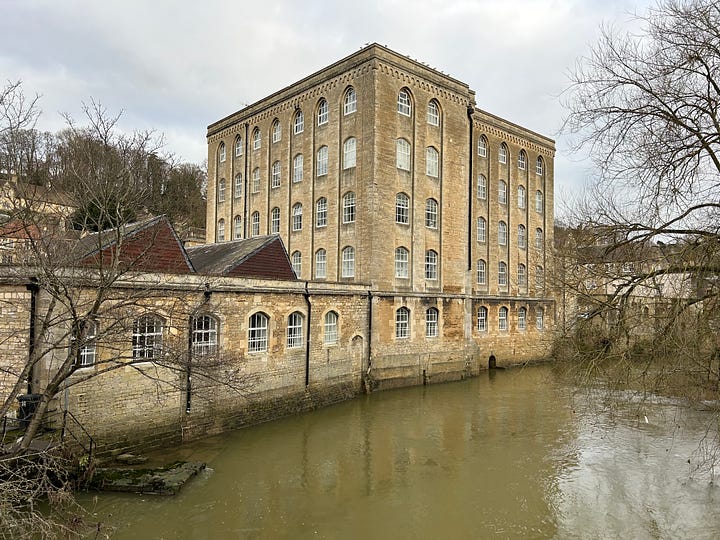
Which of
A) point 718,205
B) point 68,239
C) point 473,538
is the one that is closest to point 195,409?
point 68,239

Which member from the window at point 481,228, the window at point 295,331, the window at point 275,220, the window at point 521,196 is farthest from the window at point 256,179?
the window at point 521,196

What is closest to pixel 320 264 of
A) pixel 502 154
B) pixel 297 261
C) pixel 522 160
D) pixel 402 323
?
pixel 297 261

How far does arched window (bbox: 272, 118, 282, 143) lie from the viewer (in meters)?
27.9

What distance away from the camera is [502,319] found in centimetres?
2900

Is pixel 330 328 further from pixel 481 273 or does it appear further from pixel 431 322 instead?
pixel 481 273

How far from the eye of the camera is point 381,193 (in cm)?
2252

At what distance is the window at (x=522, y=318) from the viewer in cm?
3012

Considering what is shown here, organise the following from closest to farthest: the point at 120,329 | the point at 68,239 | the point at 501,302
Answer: the point at 120,329 < the point at 68,239 < the point at 501,302

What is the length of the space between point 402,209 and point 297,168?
6870 mm

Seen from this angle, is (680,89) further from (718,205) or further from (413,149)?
(413,149)

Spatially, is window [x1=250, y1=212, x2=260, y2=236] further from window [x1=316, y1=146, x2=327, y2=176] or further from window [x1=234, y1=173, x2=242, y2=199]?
window [x1=316, y1=146, x2=327, y2=176]

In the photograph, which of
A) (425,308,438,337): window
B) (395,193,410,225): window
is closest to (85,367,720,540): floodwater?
(425,308,438,337): window

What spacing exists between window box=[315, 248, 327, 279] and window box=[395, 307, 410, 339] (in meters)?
4.36

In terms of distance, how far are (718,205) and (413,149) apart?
58.2 feet
